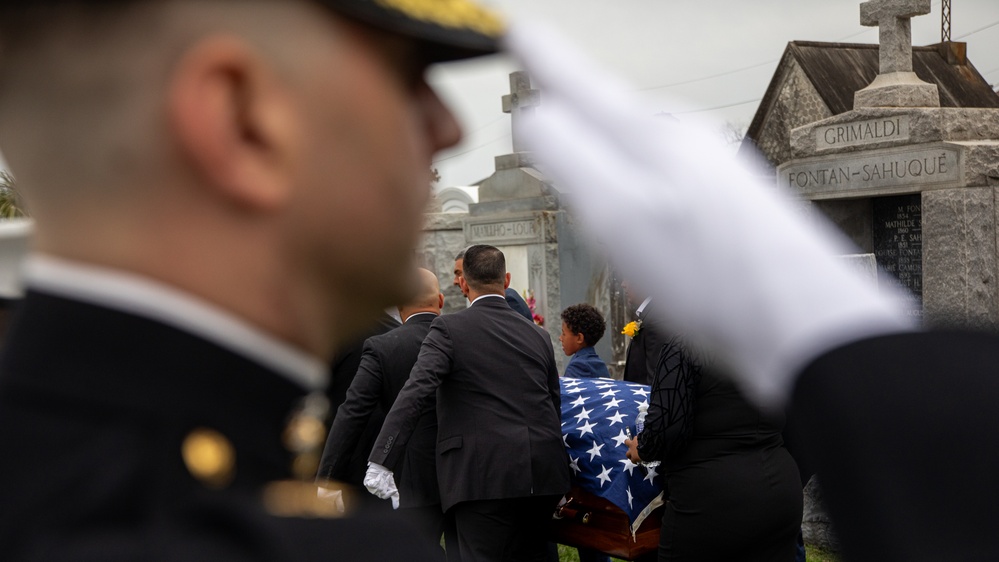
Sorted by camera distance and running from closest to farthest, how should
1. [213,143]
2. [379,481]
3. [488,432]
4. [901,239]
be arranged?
[213,143] → [379,481] → [488,432] → [901,239]

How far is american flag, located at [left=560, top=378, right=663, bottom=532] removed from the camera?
15.7 ft

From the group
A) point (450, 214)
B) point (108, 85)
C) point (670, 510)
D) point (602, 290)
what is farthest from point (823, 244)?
point (450, 214)

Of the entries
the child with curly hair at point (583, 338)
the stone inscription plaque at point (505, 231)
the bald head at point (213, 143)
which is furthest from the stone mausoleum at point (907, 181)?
the bald head at point (213, 143)

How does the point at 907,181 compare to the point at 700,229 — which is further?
the point at 907,181

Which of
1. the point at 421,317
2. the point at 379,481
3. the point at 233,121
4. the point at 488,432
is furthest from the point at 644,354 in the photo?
the point at 233,121

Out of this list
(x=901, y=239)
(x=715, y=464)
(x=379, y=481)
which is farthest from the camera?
(x=901, y=239)

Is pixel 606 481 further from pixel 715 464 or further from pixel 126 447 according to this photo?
pixel 126 447

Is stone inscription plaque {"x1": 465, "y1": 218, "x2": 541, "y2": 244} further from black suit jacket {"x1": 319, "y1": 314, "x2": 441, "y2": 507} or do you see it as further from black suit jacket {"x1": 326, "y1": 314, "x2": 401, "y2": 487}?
black suit jacket {"x1": 319, "y1": 314, "x2": 441, "y2": 507}

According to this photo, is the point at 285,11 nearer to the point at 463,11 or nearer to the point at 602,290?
the point at 463,11

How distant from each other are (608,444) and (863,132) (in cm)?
378

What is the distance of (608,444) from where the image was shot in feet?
16.4

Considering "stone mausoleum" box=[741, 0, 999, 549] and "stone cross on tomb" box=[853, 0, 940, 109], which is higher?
"stone cross on tomb" box=[853, 0, 940, 109]

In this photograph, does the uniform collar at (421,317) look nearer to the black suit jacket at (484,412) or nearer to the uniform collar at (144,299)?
the black suit jacket at (484,412)

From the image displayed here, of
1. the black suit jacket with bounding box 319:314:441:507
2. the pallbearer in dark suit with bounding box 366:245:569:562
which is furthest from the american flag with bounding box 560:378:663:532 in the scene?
the black suit jacket with bounding box 319:314:441:507
